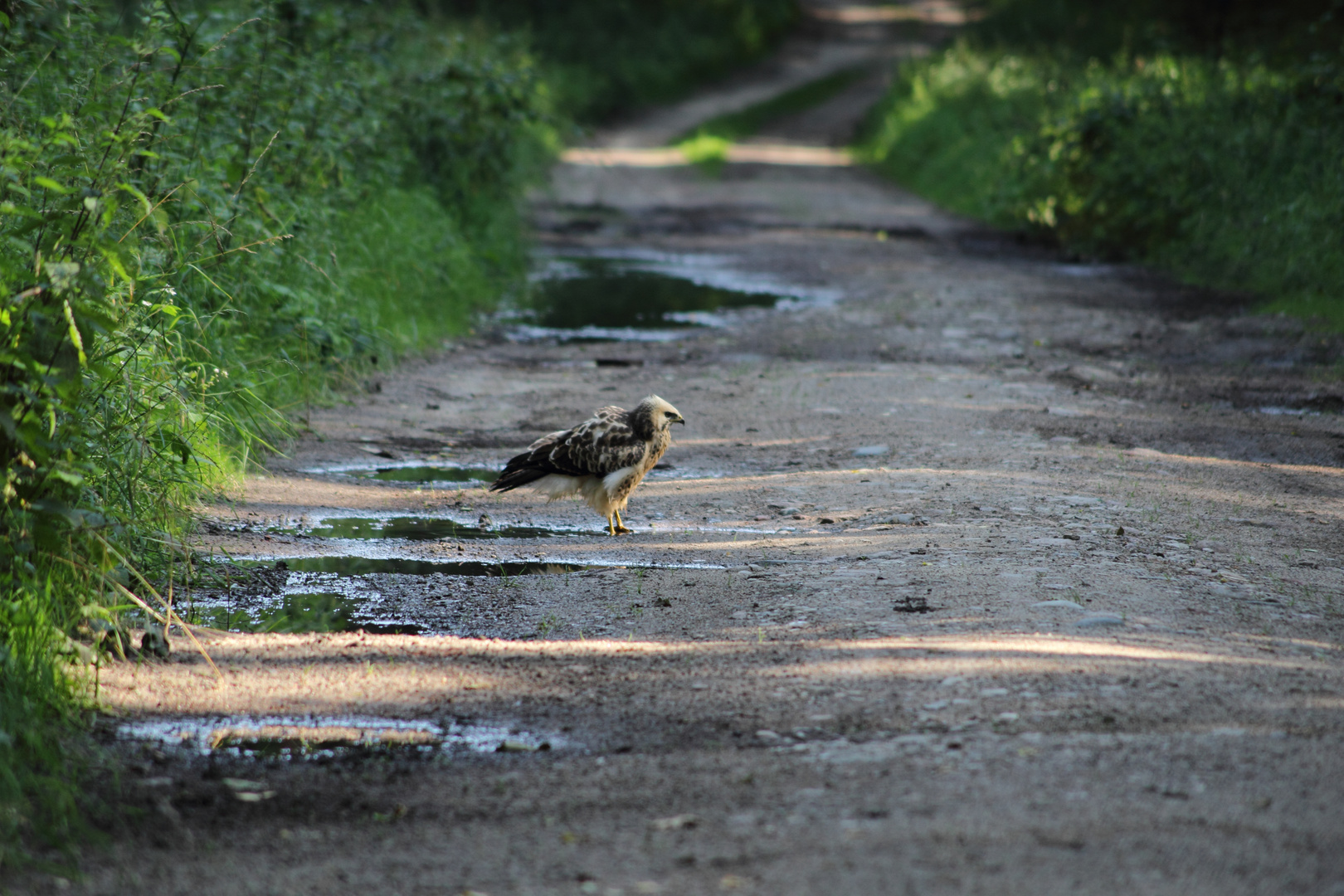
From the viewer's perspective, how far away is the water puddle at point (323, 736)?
3713 mm

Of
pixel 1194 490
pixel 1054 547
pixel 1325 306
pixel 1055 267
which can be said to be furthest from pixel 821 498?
pixel 1055 267

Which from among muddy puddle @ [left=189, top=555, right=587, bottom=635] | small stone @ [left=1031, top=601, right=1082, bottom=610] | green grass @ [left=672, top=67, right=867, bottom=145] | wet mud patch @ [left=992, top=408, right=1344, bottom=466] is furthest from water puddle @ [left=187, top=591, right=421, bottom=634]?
green grass @ [left=672, top=67, right=867, bottom=145]

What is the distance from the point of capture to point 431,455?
24.0 feet

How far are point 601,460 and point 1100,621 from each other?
2407mm

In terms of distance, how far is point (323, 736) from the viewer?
3807 millimetres

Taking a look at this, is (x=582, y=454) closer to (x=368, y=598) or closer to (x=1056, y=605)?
(x=368, y=598)

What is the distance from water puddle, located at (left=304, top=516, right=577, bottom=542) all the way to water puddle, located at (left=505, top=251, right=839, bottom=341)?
4.84 m

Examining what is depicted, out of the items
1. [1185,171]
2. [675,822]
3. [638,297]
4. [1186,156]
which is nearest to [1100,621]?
[675,822]

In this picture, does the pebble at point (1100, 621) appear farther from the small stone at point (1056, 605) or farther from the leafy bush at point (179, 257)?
the leafy bush at point (179, 257)

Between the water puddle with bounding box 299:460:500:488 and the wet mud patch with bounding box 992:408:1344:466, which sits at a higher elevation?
the water puddle with bounding box 299:460:500:488

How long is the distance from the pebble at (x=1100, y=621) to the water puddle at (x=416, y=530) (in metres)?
2.47

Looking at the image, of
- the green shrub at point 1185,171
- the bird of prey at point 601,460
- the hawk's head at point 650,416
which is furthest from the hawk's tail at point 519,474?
the green shrub at point 1185,171

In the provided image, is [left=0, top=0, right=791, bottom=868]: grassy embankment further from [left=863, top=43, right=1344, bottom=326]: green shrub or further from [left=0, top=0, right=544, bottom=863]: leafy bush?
[left=863, top=43, right=1344, bottom=326]: green shrub

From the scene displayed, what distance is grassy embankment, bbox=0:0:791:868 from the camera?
3975 mm
